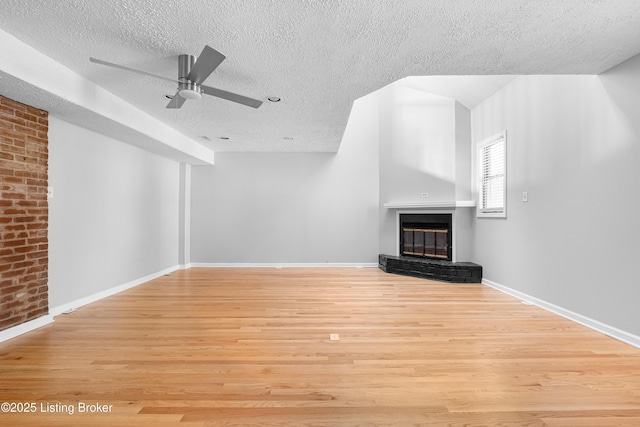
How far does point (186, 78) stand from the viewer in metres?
2.40

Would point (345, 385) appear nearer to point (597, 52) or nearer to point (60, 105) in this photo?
point (597, 52)

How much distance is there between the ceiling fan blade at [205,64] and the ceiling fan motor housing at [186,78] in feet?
0.14

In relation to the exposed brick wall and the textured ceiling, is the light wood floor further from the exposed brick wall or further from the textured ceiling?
the textured ceiling

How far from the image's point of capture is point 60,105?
9.05 ft

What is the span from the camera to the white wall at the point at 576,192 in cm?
248

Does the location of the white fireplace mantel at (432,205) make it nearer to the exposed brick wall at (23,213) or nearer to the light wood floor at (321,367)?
the light wood floor at (321,367)

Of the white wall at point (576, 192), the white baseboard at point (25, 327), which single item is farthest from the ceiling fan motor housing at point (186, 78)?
the white wall at point (576, 192)

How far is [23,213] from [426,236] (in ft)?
18.1

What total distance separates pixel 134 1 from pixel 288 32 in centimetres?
94

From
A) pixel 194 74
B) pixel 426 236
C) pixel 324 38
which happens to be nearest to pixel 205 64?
pixel 194 74

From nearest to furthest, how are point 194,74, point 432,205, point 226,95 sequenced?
point 194,74 → point 226,95 → point 432,205

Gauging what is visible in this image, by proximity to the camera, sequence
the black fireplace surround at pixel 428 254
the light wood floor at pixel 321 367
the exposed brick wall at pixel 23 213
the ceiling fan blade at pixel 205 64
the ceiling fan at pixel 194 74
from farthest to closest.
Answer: the black fireplace surround at pixel 428 254 < the exposed brick wall at pixel 23 213 < the ceiling fan at pixel 194 74 < the ceiling fan blade at pixel 205 64 < the light wood floor at pixel 321 367

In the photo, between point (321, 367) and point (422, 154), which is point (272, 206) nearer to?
point (422, 154)

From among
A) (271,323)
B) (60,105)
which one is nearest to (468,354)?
(271,323)
